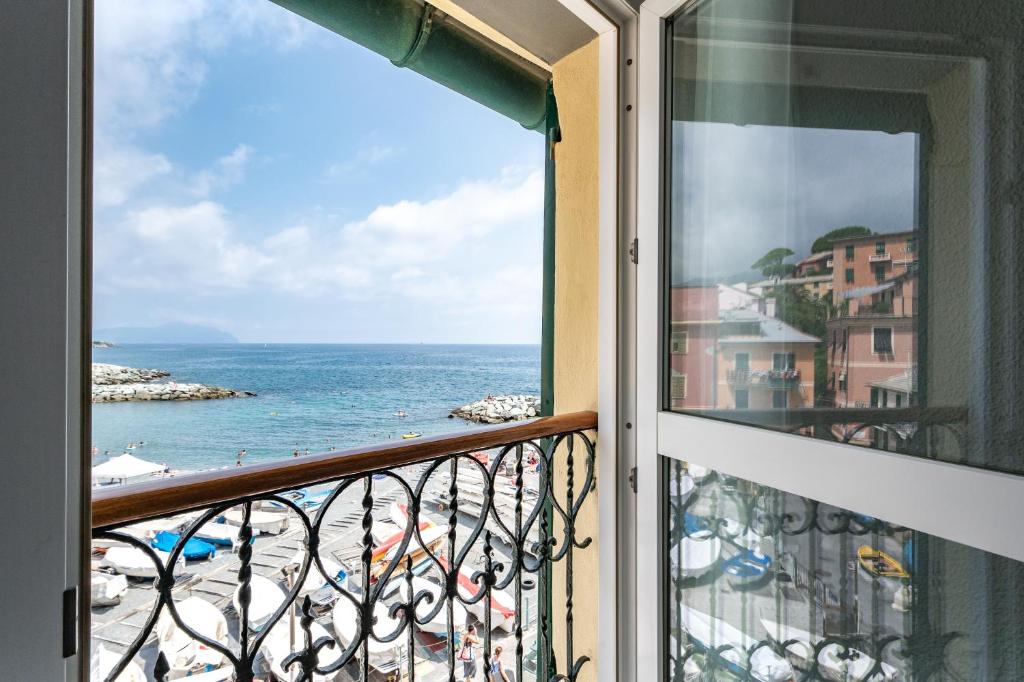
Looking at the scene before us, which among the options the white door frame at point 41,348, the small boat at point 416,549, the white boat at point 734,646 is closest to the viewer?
the white door frame at point 41,348

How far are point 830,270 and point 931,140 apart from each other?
241mm

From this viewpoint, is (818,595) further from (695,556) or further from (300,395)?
(300,395)

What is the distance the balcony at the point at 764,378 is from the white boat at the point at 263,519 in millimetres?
1016

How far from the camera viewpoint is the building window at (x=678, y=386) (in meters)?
1.22

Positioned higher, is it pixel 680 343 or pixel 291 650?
pixel 680 343

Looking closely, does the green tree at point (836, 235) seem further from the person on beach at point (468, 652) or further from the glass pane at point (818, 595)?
the person on beach at point (468, 652)

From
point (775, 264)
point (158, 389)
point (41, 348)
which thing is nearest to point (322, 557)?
point (41, 348)

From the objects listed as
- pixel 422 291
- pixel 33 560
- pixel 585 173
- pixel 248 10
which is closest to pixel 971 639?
pixel 33 560

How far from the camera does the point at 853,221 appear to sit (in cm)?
86

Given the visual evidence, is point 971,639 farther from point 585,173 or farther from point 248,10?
point 248,10

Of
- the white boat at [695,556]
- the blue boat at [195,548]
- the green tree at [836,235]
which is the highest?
the green tree at [836,235]

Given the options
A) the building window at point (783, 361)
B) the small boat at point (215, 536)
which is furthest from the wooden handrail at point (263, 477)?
the building window at point (783, 361)

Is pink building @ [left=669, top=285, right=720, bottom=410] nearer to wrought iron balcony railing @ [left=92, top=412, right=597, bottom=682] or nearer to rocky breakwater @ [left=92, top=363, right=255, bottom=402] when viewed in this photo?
wrought iron balcony railing @ [left=92, top=412, right=597, bottom=682]

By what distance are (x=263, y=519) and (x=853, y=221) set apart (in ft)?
4.50
